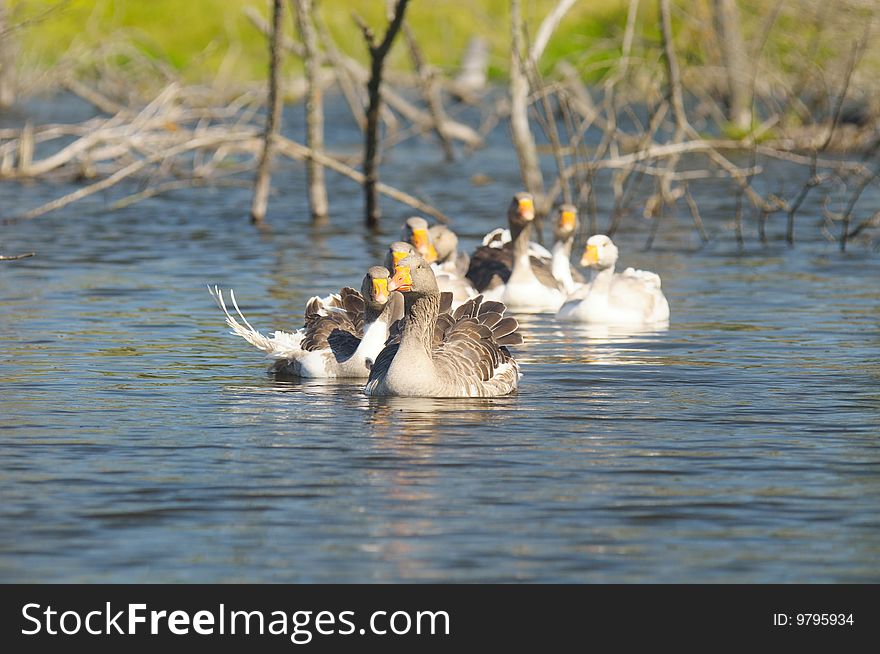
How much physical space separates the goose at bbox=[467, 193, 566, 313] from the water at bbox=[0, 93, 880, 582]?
3.54 ft

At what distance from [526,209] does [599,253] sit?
1.47 meters

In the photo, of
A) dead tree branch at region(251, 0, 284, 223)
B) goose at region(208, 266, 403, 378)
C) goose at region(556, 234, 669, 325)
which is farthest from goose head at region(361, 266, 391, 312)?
dead tree branch at region(251, 0, 284, 223)

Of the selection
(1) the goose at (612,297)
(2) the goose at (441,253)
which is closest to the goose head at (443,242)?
(2) the goose at (441,253)

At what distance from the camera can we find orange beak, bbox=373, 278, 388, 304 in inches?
531

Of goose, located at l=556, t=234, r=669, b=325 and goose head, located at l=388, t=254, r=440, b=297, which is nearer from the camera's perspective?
goose head, located at l=388, t=254, r=440, b=297

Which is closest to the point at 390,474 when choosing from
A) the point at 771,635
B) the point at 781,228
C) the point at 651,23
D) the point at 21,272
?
the point at 771,635

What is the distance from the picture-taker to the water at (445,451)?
860cm

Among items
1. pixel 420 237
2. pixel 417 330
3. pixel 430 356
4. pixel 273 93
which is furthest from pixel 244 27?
pixel 417 330

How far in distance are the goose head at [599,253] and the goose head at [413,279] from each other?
5343 mm

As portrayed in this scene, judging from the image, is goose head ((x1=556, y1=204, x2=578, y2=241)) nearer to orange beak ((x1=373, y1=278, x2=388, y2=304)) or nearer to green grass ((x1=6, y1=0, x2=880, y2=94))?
orange beak ((x1=373, y1=278, x2=388, y2=304))

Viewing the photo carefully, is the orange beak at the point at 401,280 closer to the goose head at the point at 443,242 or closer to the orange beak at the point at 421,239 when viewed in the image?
the orange beak at the point at 421,239

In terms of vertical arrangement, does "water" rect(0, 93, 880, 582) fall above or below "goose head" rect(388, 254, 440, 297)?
below

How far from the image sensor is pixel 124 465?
10.5m

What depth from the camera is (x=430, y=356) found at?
12945 mm
